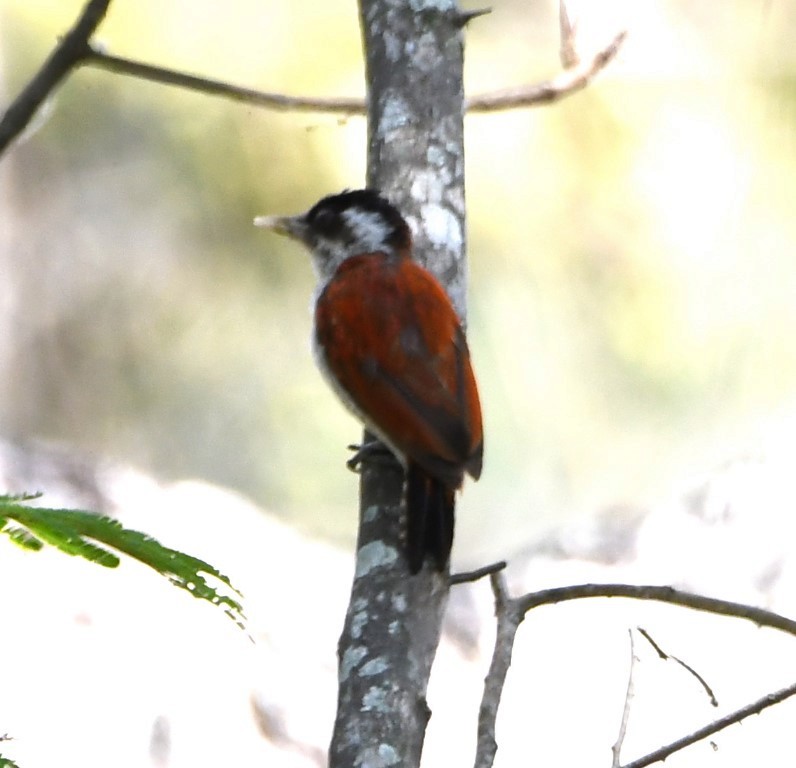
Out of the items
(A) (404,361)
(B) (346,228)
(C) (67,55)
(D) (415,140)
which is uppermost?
(B) (346,228)

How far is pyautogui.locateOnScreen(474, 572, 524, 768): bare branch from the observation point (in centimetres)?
200

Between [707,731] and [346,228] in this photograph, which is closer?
[707,731]

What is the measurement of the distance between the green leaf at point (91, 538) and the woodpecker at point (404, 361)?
2.74 ft

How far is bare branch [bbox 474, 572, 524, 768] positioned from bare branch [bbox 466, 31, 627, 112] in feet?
6.74

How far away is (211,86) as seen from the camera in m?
2.76

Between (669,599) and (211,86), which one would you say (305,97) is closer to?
(211,86)

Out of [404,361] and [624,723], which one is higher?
[404,361]

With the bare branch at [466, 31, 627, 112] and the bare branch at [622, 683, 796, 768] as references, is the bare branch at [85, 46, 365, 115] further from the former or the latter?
the bare branch at [622, 683, 796, 768]

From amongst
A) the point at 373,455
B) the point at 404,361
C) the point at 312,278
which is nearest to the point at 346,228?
the point at 404,361

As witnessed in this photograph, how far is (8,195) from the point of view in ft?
18.2

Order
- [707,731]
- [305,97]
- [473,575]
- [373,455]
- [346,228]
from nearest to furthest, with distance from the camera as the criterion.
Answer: [707,731] < [473,575] < [373,455] < [346,228] < [305,97]

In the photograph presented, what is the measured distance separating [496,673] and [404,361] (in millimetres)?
838

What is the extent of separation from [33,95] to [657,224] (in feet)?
13.1

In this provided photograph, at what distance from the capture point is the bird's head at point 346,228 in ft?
9.20
